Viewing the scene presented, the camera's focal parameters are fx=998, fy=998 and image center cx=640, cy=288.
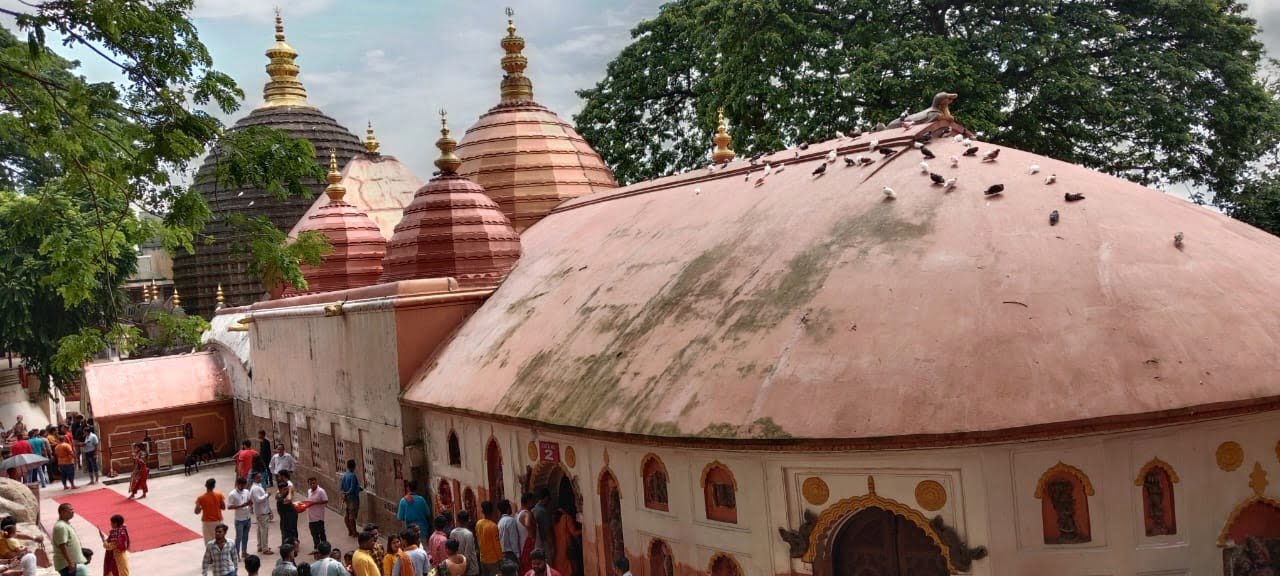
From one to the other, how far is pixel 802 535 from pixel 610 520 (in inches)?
108

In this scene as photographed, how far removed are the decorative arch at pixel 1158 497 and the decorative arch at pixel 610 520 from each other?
4901mm

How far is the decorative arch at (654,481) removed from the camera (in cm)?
954

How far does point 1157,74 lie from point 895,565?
16.5 meters

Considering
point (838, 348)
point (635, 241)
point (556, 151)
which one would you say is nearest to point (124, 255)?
point (556, 151)

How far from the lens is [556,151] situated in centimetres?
2127

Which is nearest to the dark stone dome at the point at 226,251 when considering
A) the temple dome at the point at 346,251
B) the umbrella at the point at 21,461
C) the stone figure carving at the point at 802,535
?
the temple dome at the point at 346,251

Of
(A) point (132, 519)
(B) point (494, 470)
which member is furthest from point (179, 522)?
(B) point (494, 470)

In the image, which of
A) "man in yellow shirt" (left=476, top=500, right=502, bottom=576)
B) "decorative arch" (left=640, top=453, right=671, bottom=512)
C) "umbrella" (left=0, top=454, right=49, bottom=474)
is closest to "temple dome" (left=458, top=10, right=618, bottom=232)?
"umbrella" (left=0, top=454, right=49, bottom=474)

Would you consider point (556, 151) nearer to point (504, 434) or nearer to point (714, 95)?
point (714, 95)

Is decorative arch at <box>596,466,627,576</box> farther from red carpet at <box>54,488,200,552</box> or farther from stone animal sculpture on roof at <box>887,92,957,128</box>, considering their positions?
→ red carpet at <box>54,488,200,552</box>

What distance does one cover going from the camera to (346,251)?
68.7ft

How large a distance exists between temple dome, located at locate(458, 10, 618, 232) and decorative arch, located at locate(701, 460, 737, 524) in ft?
39.7

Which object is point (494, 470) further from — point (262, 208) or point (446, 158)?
point (262, 208)

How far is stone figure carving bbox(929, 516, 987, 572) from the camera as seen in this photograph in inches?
299
